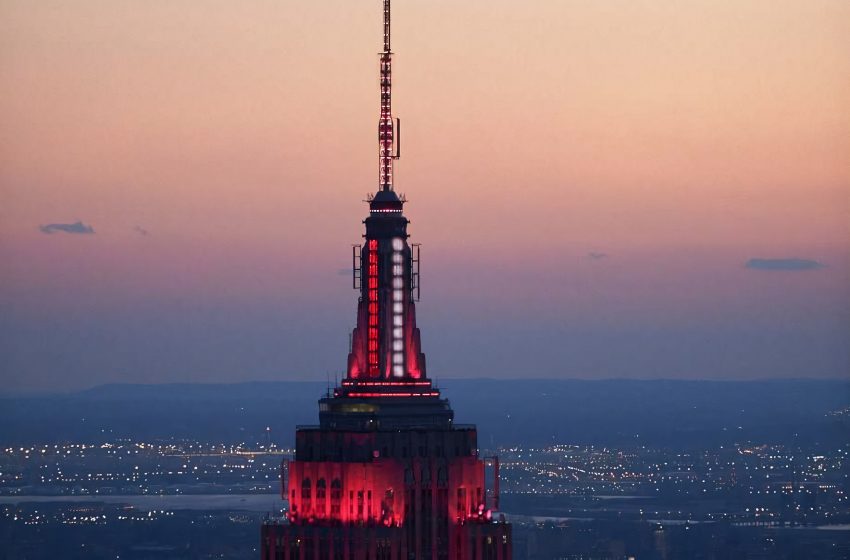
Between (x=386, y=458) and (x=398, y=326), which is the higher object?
(x=398, y=326)

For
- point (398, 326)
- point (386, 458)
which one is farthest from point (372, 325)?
point (386, 458)

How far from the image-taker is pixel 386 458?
9769cm

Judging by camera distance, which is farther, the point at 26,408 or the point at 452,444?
the point at 26,408

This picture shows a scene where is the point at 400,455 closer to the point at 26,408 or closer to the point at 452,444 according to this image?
the point at 452,444

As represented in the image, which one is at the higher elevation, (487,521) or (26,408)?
(26,408)

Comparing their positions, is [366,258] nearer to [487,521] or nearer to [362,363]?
[362,363]

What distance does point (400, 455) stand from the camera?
321 feet

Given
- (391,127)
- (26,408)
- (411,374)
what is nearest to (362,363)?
(411,374)

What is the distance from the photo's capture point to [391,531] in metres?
97.0

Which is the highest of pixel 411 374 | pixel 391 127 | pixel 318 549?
pixel 391 127

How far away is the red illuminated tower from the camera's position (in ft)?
320

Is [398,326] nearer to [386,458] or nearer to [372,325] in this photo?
[372,325]

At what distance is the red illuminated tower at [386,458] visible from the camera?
320ft

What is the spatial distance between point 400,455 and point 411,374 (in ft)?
11.0
